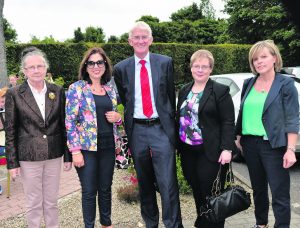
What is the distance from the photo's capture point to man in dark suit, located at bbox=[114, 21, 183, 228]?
349cm

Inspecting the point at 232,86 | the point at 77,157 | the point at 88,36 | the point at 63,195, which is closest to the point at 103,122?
the point at 77,157

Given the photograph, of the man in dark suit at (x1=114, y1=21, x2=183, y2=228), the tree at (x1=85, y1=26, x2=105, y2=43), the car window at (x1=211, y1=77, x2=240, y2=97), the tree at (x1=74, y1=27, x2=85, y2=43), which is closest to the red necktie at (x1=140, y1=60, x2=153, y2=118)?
the man in dark suit at (x1=114, y1=21, x2=183, y2=228)

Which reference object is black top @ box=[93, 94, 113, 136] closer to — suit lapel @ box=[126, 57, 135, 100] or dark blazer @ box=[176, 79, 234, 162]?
suit lapel @ box=[126, 57, 135, 100]

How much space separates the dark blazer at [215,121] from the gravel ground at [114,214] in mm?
1388

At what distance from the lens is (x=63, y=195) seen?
17.2 ft

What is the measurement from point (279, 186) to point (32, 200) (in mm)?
2263

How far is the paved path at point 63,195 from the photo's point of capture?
4090 mm

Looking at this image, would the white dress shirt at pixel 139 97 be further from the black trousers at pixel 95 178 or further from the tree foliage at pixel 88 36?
the tree foliage at pixel 88 36

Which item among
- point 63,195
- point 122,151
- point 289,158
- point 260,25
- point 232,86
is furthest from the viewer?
point 260,25

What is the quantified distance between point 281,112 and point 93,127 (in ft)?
5.57

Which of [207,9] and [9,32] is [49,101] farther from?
[207,9]

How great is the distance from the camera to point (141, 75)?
3533 millimetres

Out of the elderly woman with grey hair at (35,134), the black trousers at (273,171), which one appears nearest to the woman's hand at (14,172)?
the elderly woman with grey hair at (35,134)

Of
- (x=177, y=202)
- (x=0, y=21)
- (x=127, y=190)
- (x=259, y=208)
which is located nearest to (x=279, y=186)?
(x=259, y=208)
